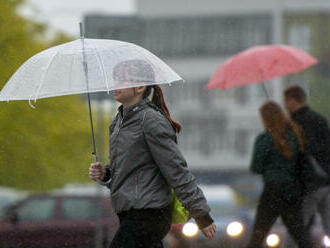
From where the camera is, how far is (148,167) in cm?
420

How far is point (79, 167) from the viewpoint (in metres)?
6.70

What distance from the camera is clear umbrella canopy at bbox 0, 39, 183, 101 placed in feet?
14.0

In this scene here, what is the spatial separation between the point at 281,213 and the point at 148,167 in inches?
Result: 94.8

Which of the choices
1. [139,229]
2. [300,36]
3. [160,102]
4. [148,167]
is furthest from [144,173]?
[300,36]

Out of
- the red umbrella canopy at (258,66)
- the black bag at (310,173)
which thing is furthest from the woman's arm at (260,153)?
the red umbrella canopy at (258,66)

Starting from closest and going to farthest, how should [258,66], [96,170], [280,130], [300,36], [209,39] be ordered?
[96,170] → [280,130] → [258,66] → [300,36] → [209,39]

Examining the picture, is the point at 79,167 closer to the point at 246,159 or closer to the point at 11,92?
the point at 11,92

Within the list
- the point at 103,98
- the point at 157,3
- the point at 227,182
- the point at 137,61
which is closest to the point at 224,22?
the point at 157,3

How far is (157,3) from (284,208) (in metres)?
2.76

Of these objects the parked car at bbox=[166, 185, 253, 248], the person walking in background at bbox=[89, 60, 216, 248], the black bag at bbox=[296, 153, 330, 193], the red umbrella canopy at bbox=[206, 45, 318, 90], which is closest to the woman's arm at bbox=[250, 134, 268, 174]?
the black bag at bbox=[296, 153, 330, 193]

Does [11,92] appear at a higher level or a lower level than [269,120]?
higher

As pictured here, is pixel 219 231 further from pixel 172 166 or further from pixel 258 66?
pixel 172 166

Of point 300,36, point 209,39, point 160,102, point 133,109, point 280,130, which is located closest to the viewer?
point 133,109

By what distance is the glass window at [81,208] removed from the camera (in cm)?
675
